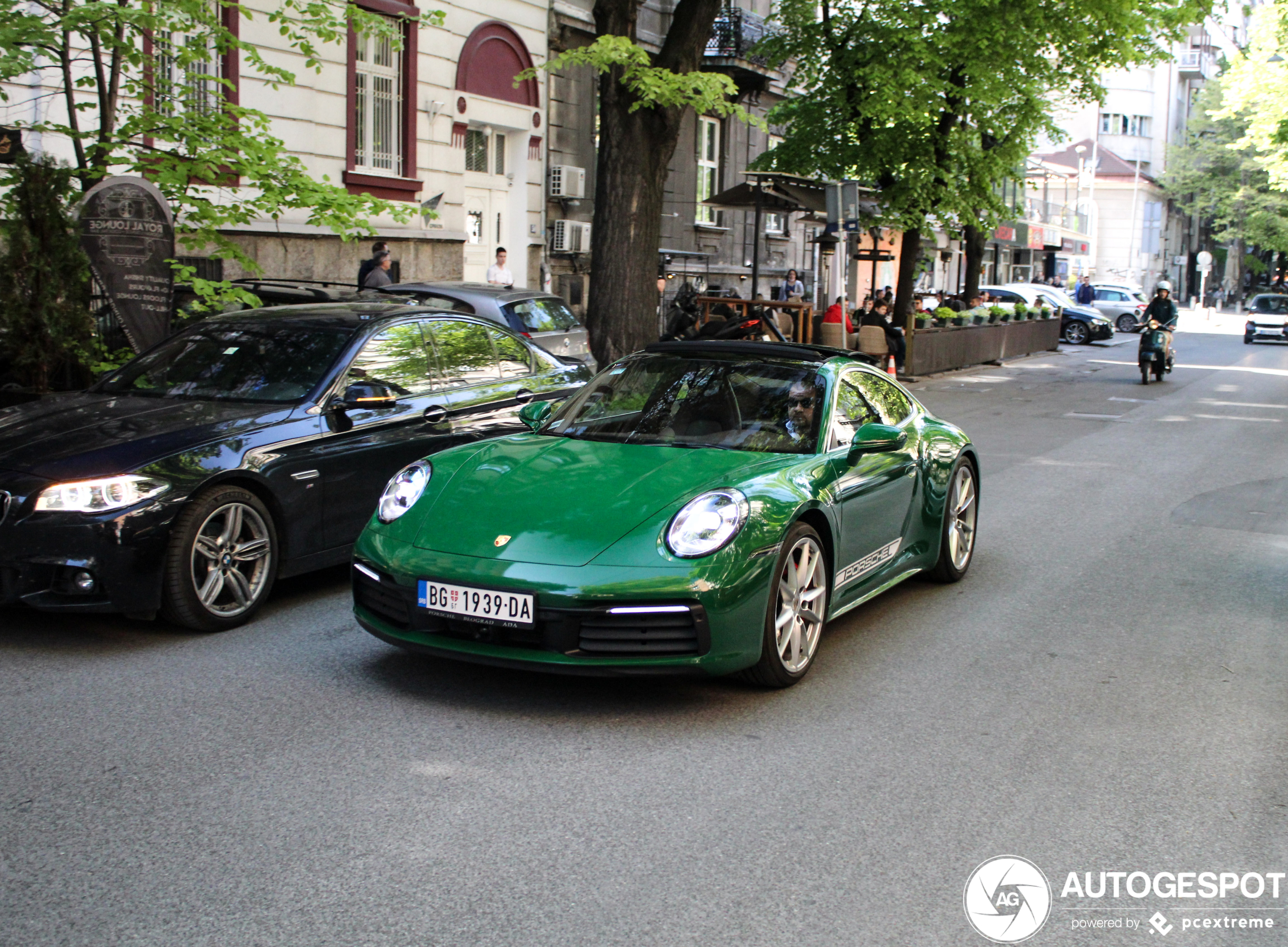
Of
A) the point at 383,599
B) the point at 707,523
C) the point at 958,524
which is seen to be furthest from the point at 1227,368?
the point at 383,599

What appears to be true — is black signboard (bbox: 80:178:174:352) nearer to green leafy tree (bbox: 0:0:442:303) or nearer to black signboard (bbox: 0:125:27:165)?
green leafy tree (bbox: 0:0:442:303)

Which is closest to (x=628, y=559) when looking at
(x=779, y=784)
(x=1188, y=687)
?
(x=779, y=784)

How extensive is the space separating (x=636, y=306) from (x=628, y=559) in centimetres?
1208

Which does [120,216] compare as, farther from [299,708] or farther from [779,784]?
[779,784]

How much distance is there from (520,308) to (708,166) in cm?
1823

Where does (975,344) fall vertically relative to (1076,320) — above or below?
below

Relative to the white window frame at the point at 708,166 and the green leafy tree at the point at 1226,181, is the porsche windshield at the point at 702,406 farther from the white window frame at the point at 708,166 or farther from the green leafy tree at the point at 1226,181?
the green leafy tree at the point at 1226,181

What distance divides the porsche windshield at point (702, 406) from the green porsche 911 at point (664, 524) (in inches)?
0.4

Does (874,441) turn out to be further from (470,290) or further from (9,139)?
(9,139)

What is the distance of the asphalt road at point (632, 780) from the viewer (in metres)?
3.42

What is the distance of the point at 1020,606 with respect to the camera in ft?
23.0

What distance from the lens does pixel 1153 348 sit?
2422 cm

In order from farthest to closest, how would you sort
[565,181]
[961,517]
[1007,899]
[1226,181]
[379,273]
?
[1226,181], [565,181], [379,273], [961,517], [1007,899]

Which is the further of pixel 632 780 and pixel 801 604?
pixel 801 604
